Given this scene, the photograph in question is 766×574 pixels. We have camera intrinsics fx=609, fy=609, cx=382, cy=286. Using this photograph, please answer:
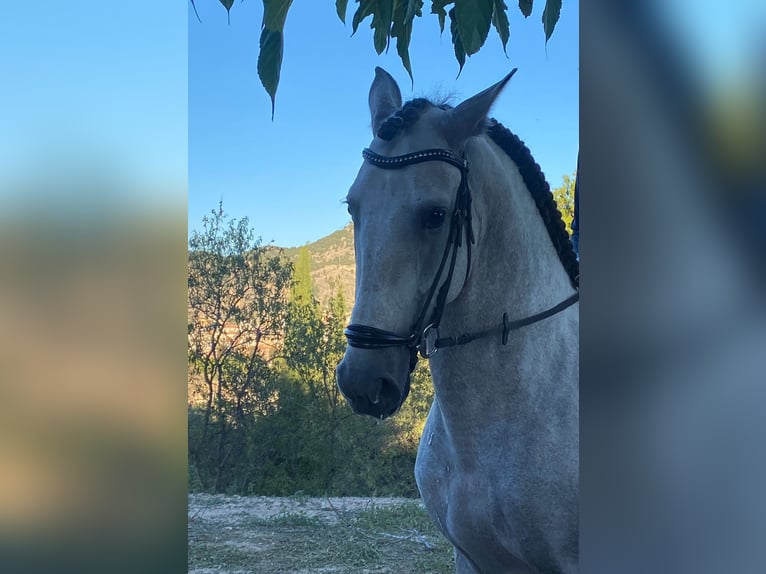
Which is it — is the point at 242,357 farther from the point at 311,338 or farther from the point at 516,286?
the point at 516,286

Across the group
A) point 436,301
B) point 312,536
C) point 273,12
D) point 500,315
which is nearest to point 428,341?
point 436,301

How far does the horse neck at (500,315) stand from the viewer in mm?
1427

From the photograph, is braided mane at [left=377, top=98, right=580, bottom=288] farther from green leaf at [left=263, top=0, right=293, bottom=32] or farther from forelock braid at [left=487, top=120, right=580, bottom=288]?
green leaf at [left=263, top=0, right=293, bottom=32]

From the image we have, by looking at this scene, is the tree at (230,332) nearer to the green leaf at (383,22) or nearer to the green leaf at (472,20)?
the green leaf at (383,22)

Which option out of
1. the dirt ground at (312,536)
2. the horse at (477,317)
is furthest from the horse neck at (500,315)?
the dirt ground at (312,536)

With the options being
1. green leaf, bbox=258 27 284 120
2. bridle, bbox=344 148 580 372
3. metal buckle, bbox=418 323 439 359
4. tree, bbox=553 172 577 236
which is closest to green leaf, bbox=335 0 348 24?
green leaf, bbox=258 27 284 120

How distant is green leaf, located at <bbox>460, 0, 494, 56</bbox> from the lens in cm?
76

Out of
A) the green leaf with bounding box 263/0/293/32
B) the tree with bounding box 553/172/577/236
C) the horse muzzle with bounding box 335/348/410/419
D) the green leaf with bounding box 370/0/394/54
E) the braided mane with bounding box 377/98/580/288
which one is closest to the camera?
the green leaf with bounding box 263/0/293/32

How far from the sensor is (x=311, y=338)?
360 cm

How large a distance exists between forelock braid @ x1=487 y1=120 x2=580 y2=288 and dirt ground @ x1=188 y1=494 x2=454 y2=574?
2240 millimetres

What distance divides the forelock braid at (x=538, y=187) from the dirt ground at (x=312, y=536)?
2.24m

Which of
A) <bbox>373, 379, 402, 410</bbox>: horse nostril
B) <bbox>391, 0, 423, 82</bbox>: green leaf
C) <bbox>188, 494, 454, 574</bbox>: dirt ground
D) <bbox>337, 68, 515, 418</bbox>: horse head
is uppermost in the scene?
<bbox>391, 0, 423, 82</bbox>: green leaf
